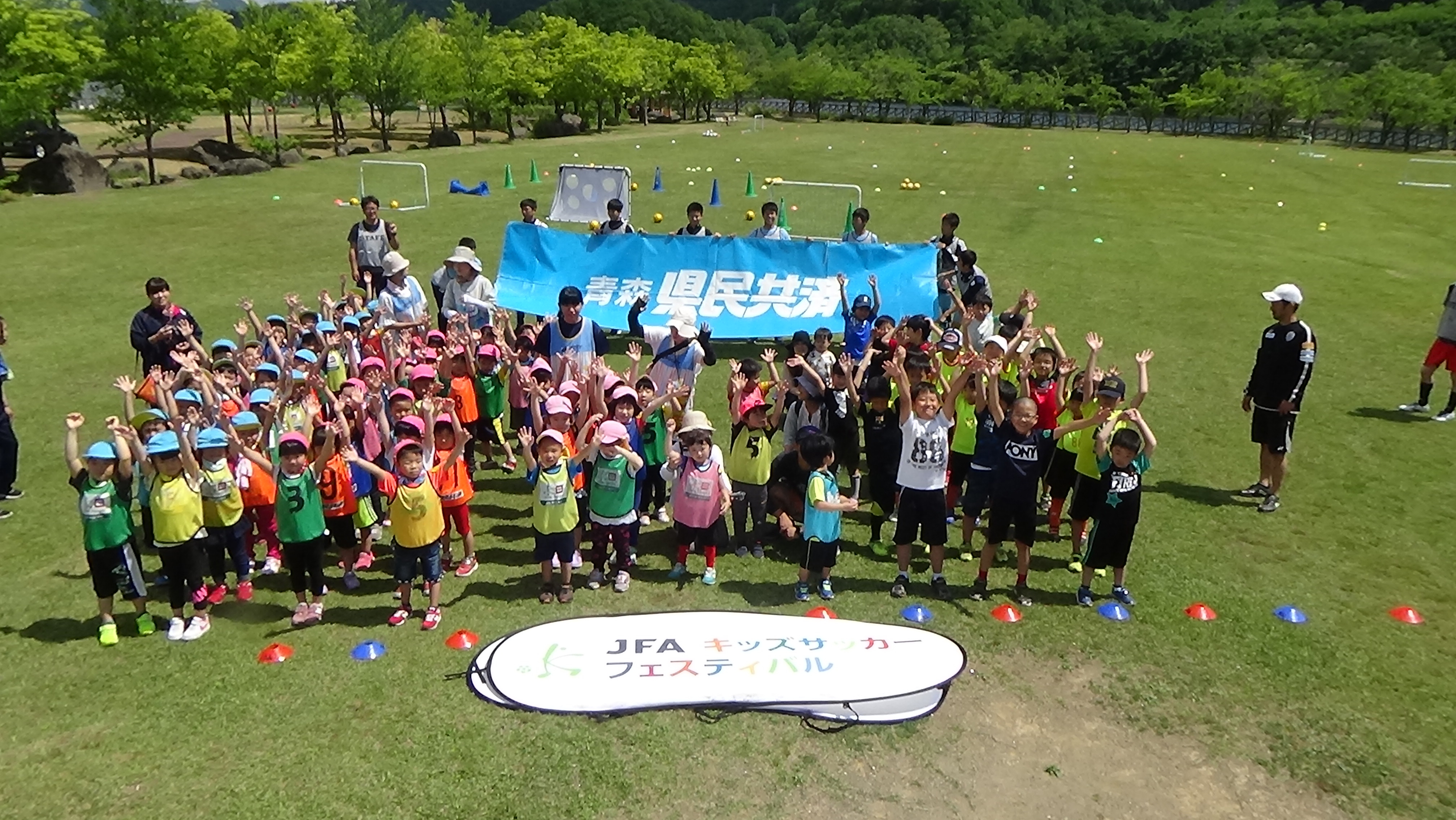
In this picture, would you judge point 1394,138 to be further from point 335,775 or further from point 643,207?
point 335,775

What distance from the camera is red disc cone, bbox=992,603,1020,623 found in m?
6.88

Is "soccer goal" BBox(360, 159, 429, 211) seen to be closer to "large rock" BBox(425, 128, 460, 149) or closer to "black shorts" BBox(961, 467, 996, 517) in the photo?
"large rock" BBox(425, 128, 460, 149)

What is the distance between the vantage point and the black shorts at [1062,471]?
7914 millimetres

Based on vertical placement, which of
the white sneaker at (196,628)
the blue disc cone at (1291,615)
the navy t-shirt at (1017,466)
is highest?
the navy t-shirt at (1017,466)

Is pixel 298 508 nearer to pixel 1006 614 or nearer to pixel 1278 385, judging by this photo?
pixel 1006 614

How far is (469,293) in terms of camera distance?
10.8 m

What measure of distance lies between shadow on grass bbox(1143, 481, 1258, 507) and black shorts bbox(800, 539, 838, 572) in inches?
163

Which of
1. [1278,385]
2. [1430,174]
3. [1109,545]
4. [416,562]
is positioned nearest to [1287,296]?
[1278,385]

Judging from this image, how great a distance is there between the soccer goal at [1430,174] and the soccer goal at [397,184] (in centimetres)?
3852

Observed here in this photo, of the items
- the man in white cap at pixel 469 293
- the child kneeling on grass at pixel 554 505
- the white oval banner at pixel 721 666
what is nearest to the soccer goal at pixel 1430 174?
the man in white cap at pixel 469 293

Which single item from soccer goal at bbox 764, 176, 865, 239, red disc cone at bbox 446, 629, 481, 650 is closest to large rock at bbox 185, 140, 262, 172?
soccer goal at bbox 764, 176, 865, 239

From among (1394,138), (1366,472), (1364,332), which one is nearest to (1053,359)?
(1366,472)

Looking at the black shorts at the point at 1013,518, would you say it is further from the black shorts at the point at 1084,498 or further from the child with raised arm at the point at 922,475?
the black shorts at the point at 1084,498

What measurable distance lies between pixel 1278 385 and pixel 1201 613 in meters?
3.02
